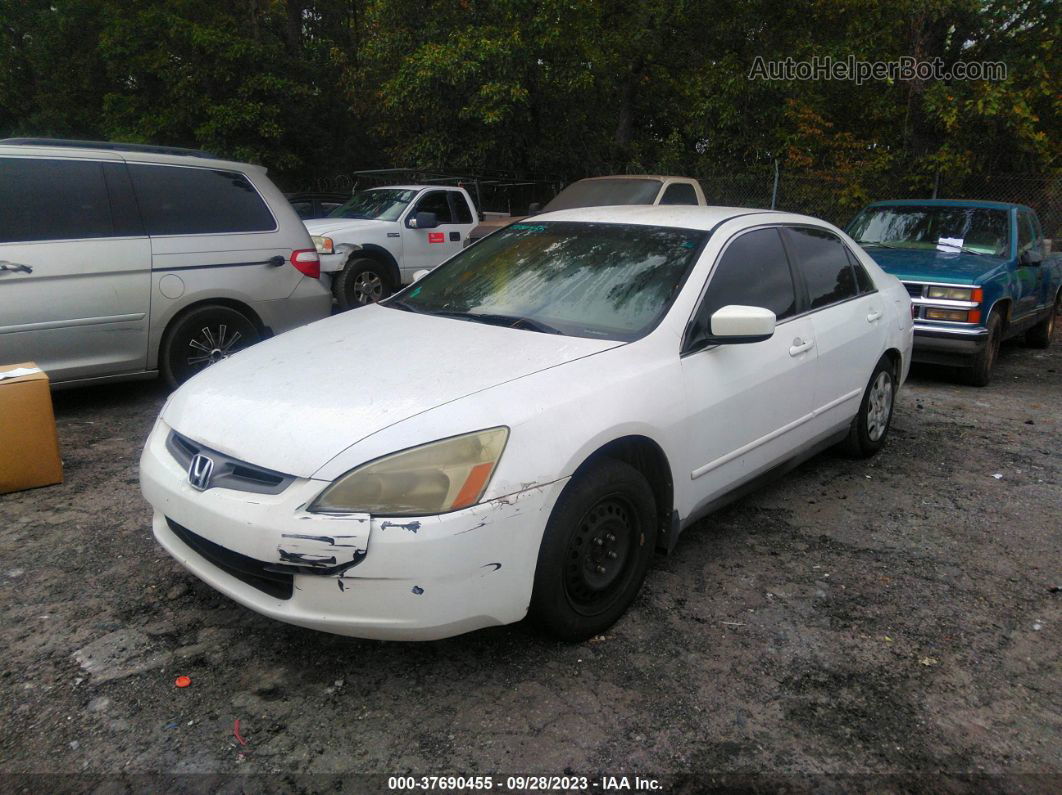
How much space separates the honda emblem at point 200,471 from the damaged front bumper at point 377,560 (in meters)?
0.04

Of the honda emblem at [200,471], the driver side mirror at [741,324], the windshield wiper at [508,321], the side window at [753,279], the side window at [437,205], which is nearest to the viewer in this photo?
the honda emblem at [200,471]

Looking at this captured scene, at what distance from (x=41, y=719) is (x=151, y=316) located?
12.2ft

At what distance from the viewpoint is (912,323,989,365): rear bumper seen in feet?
23.7

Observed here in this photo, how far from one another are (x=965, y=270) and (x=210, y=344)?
6559 mm

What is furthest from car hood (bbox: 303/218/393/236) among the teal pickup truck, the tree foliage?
the teal pickup truck

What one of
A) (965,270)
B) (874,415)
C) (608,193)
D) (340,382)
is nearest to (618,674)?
(340,382)

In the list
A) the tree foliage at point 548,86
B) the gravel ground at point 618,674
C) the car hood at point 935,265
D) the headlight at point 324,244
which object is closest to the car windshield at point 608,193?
the headlight at point 324,244

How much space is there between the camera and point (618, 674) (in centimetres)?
293

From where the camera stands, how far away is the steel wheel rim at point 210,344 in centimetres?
610

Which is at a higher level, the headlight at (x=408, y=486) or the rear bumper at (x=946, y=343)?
the headlight at (x=408, y=486)

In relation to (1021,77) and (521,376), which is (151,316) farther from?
(1021,77)

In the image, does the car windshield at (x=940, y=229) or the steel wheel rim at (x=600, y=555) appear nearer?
the steel wheel rim at (x=600, y=555)

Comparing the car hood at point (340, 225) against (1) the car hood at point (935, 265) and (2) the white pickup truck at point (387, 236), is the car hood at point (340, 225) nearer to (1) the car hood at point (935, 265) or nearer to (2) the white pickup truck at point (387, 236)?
(2) the white pickup truck at point (387, 236)

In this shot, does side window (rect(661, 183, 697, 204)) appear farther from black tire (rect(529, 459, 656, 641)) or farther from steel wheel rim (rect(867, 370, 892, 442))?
black tire (rect(529, 459, 656, 641))
